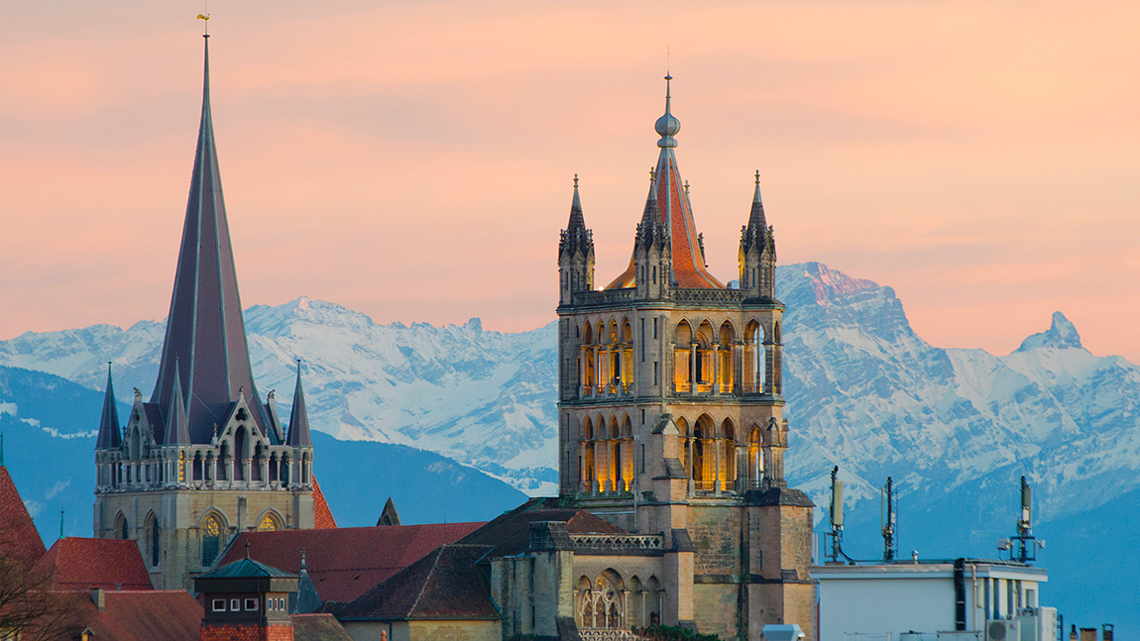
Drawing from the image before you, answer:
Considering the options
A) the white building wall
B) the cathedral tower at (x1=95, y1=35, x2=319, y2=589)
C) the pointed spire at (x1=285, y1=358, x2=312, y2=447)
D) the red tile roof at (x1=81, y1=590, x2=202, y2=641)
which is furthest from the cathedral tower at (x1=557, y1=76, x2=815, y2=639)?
the pointed spire at (x1=285, y1=358, x2=312, y2=447)

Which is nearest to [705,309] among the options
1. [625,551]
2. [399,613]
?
[625,551]

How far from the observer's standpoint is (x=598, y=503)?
140250 millimetres

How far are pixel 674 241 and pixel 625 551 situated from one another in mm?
18641

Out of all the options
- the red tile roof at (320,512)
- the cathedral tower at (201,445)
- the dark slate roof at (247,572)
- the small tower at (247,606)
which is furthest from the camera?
the red tile roof at (320,512)

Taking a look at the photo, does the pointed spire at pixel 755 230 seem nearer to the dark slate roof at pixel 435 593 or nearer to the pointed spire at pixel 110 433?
the dark slate roof at pixel 435 593

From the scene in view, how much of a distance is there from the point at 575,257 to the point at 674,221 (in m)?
5.82

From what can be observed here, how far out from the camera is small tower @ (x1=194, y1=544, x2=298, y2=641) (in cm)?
12219

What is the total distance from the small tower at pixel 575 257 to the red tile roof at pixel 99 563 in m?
41.4

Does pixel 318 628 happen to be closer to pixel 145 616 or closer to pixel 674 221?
pixel 145 616

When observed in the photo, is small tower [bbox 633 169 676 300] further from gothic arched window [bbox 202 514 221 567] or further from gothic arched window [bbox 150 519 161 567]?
gothic arched window [bbox 150 519 161 567]

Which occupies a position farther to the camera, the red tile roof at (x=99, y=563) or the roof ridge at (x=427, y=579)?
the red tile roof at (x=99, y=563)

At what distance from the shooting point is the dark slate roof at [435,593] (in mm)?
132250

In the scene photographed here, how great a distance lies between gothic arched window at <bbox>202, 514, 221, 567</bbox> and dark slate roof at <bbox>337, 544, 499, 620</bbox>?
44.3 meters

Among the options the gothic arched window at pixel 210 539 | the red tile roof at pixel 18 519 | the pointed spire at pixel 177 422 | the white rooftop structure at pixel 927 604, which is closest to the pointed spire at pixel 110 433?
the pointed spire at pixel 177 422
